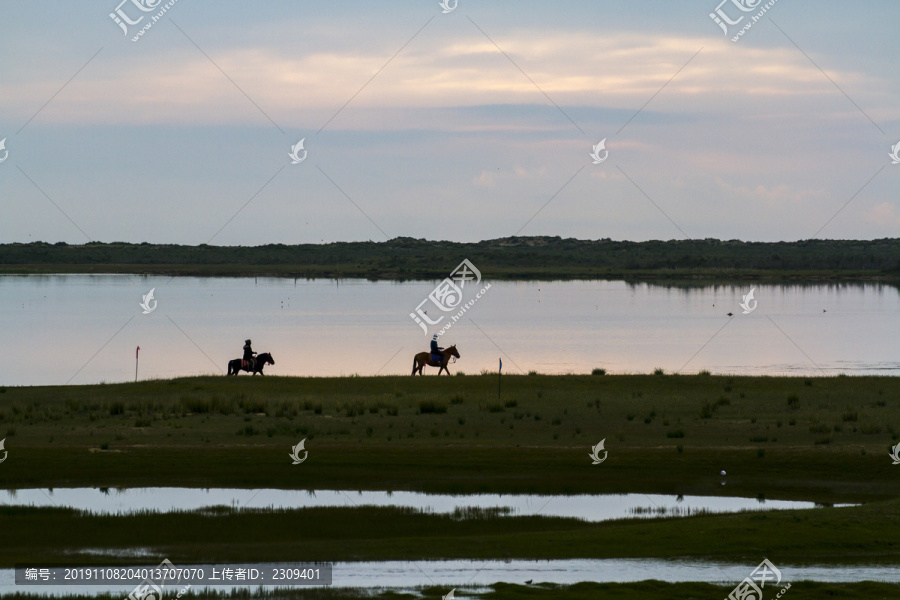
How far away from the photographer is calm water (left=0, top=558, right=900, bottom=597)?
11.7 meters

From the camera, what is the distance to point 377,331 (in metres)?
61.6

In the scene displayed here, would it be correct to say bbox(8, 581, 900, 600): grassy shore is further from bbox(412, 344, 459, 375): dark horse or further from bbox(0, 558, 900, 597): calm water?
bbox(412, 344, 459, 375): dark horse

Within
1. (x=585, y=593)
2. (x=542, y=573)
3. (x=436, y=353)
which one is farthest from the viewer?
(x=436, y=353)

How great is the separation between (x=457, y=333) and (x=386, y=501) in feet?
153

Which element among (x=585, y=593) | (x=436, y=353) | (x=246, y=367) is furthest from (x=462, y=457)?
(x=436, y=353)

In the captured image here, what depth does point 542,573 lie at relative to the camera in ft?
40.1

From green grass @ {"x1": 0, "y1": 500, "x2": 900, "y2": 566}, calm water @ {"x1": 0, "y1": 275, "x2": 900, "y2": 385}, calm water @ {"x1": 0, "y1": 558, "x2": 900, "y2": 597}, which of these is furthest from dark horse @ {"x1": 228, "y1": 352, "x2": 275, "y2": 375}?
calm water @ {"x1": 0, "y1": 558, "x2": 900, "y2": 597}

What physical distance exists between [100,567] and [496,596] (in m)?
4.82

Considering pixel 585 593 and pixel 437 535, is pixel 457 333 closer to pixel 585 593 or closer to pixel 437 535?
pixel 437 535

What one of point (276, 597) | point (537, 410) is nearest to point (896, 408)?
point (537, 410)

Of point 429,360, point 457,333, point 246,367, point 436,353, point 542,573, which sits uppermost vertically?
point 457,333

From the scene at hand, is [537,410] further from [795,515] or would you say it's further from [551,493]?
[795,515]

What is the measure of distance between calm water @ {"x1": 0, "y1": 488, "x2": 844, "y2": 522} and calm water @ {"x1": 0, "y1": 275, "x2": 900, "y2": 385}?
21.8 meters

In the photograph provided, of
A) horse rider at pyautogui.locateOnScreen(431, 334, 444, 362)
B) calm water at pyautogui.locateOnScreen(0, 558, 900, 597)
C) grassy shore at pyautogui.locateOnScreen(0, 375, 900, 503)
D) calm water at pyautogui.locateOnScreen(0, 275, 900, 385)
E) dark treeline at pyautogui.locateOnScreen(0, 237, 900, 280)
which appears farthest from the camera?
dark treeline at pyautogui.locateOnScreen(0, 237, 900, 280)
